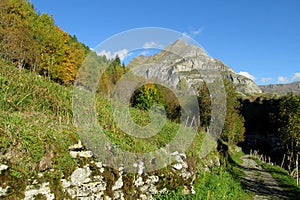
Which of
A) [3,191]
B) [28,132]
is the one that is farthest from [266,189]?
[3,191]

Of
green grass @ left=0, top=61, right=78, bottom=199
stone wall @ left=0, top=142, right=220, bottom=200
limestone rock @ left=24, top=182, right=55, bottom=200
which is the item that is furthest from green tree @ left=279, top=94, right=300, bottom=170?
limestone rock @ left=24, top=182, right=55, bottom=200

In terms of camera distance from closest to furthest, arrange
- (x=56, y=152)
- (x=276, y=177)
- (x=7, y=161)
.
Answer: (x=7, y=161), (x=56, y=152), (x=276, y=177)

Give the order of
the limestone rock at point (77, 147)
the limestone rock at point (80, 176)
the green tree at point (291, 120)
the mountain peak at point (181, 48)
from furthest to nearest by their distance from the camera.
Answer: the green tree at point (291, 120) < the mountain peak at point (181, 48) < the limestone rock at point (77, 147) < the limestone rock at point (80, 176)

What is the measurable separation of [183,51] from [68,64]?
32282 mm

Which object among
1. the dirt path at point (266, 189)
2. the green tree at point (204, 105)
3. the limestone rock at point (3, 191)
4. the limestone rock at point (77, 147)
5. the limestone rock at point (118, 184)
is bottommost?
the dirt path at point (266, 189)

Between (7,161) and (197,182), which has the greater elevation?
(7,161)

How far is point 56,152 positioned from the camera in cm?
569

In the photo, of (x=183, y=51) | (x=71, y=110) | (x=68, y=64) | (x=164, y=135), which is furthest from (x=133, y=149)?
(x=68, y=64)

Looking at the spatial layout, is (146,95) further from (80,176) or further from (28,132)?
(28,132)

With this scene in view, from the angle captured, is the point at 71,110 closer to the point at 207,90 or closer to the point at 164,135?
the point at 164,135

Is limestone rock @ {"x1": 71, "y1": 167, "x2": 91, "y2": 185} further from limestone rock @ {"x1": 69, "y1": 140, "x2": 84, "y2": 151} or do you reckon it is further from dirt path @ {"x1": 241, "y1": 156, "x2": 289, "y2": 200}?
dirt path @ {"x1": 241, "y1": 156, "x2": 289, "y2": 200}

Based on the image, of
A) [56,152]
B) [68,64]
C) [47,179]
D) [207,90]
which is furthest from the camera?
[68,64]

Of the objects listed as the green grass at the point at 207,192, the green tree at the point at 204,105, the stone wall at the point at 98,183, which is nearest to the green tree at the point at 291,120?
the green tree at the point at 204,105

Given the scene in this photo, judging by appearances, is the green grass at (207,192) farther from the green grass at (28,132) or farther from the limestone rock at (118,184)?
the green grass at (28,132)
